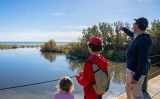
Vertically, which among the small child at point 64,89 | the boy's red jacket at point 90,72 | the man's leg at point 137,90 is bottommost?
the man's leg at point 137,90

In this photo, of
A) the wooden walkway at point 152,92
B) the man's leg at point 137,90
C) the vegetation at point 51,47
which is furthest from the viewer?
the vegetation at point 51,47

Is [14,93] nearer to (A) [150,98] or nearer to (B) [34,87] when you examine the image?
(B) [34,87]

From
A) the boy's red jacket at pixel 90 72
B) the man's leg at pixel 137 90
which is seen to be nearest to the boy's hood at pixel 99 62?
the boy's red jacket at pixel 90 72

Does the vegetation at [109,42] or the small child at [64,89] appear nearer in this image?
the small child at [64,89]

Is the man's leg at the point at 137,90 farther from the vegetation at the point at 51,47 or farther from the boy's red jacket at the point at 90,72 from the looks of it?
the vegetation at the point at 51,47

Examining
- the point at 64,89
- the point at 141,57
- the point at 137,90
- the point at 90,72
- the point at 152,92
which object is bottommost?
the point at 152,92

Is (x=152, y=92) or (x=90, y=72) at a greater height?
(x=90, y=72)

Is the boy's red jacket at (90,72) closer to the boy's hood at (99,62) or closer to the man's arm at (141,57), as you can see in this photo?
the boy's hood at (99,62)

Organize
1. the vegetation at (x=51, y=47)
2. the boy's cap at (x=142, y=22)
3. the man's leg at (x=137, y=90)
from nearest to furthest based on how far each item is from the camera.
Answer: the boy's cap at (x=142, y=22) < the man's leg at (x=137, y=90) < the vegetation at (x=51, y=47)

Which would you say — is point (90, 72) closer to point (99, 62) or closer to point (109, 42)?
point (99, 62)

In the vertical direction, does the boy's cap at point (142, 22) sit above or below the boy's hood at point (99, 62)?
above

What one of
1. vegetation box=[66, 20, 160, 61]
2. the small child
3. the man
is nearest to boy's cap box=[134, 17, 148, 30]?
the man

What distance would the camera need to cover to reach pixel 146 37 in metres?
2.07

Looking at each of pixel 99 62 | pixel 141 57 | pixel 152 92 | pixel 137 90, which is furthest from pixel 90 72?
pixel 152 92
